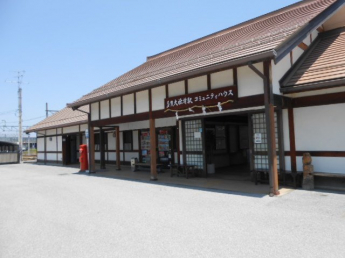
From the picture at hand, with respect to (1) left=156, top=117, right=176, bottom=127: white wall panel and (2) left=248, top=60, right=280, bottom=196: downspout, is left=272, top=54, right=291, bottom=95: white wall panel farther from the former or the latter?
(1) left=156, top=117, right=176, bottom=127: white wall panel

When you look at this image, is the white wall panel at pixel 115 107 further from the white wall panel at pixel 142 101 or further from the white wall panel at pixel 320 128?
the white wall panel at pixel 320 128

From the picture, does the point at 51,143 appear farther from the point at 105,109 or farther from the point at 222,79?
the point at 222,79

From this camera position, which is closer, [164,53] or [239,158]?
[239,158]

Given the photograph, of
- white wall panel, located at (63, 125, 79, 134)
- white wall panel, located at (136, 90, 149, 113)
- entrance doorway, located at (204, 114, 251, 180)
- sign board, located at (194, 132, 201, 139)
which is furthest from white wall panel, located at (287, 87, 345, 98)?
white wall panel, located at (63, 125, 79, 134)

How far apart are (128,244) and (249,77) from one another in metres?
5.47

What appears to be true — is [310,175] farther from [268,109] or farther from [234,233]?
[234,233]

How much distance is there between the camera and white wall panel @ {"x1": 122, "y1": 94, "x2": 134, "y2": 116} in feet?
37.7

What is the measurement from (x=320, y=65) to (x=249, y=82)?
244 centimetres

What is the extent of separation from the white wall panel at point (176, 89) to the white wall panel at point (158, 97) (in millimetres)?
344

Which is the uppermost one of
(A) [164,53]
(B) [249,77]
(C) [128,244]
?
(A) [164,53]

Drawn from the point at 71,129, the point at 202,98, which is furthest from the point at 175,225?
the point at 71,129

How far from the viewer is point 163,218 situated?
17.6ft

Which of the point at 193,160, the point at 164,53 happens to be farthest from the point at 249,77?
the point at 164,53

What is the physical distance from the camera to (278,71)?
310 inches
